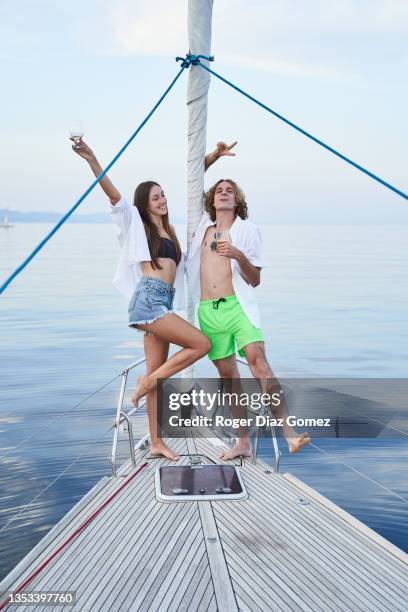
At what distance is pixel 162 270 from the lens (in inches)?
194

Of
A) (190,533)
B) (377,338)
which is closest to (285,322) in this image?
(377,338)

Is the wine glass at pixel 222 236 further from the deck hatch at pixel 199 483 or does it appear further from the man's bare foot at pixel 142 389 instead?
the deck hatch at pixel 199 483

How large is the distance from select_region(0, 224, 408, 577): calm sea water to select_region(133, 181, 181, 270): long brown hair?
206 centimetres

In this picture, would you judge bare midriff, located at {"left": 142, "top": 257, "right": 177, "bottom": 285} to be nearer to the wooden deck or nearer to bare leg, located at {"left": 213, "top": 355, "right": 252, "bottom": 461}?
bare leg, located at {"left": 213, "top": 355, "right": 252, "bottom": 461}

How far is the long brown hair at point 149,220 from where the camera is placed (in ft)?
16.1

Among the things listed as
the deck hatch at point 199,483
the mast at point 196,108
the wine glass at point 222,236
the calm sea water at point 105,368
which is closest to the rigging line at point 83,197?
the mast at point 196,108

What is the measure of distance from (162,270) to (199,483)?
1481mm

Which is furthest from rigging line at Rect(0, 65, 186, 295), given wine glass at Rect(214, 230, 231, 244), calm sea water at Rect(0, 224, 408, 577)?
calm sea water at Rect(0, 224, 408, 577)

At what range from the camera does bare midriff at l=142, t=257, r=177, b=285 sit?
491cm

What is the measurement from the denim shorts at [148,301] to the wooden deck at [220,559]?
46.1 inches

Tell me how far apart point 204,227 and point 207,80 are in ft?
4.09

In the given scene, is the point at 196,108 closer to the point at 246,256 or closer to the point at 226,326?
the point at 246,256

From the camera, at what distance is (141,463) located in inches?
203

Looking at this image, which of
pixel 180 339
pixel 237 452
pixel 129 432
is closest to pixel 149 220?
pixel 180 339
